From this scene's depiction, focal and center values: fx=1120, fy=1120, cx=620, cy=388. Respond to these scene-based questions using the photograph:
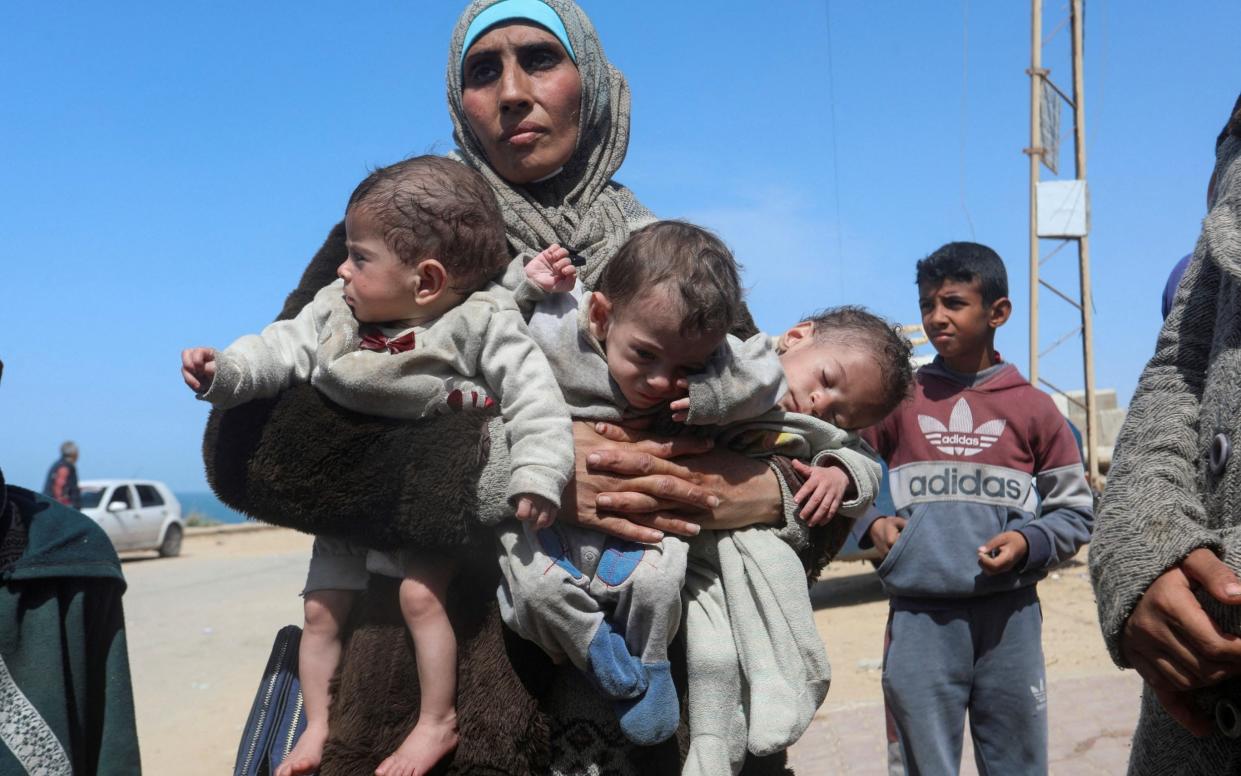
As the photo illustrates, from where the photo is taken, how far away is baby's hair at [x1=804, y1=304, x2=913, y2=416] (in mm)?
2580

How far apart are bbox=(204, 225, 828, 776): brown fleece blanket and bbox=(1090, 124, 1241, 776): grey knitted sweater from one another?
2.74 ft

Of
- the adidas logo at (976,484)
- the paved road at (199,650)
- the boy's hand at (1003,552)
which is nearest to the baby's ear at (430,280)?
the boy's hand at (1003,552)

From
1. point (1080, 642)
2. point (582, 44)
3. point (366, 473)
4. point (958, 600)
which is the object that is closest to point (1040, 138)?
point (1080, 642)

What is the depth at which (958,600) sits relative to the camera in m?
3.97

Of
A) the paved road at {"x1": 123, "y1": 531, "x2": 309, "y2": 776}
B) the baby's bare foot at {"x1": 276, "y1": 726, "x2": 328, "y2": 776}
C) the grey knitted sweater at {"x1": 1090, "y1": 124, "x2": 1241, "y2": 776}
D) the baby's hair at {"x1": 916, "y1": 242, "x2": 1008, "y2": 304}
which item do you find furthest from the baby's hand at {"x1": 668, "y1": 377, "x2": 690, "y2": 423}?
the paved road at {"x1": 123, "y1": 531, "x2": 309, "y2": 776}

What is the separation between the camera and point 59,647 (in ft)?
8.13

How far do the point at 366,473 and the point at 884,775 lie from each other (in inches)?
173

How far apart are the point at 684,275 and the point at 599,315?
20 cm

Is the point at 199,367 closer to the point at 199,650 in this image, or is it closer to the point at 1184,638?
the point at 1184,638

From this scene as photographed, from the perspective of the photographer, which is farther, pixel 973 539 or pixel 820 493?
pixel 973 539

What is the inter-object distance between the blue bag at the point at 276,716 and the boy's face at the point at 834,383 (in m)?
1.21

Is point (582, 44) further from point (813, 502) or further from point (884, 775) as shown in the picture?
point (884, 775)

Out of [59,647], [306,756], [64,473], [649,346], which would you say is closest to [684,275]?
[649,346]

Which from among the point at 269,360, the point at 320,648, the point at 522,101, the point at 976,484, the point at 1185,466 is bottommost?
the point at 976,484
